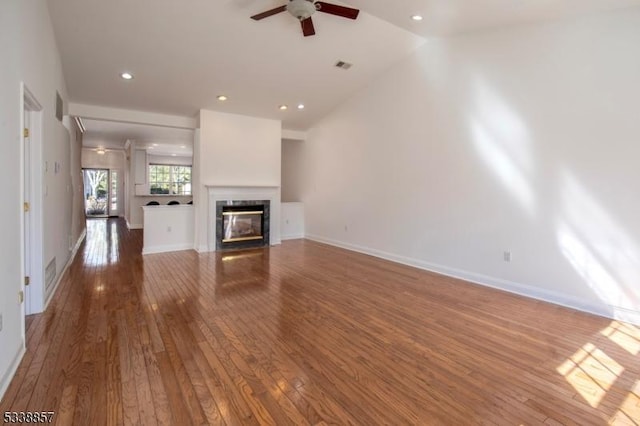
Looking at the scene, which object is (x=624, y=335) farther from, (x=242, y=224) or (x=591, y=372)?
(x=242, y=224)

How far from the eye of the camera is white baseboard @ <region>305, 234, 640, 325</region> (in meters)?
3.29

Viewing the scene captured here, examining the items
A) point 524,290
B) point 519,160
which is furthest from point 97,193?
point 524,290

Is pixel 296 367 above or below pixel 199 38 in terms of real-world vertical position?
below

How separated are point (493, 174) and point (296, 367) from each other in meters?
3.48

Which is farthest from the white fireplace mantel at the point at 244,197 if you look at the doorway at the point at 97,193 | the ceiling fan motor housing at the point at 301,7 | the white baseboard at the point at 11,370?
the doorway at the point at 97,193

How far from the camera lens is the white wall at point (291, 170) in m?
8.34

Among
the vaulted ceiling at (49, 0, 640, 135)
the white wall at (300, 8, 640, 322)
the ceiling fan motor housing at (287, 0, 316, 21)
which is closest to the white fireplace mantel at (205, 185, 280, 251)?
the vaulted ceiling at (49, 0, 640, 135)

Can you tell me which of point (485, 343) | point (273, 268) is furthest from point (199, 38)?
point (485, 343)

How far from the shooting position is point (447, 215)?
4836mm

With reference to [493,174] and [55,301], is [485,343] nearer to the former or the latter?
[493,174]

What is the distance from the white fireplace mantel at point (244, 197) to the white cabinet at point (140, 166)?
6065mm

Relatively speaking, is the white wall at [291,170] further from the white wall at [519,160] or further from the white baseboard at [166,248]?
the white baseboard at [166,248]

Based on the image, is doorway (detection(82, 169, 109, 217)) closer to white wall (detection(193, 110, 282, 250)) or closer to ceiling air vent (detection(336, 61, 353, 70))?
white wall (detection(193, 110, 282, 250))

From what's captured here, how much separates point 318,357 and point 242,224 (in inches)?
191
